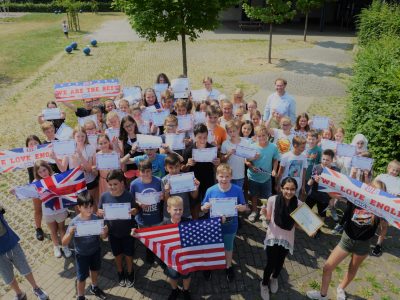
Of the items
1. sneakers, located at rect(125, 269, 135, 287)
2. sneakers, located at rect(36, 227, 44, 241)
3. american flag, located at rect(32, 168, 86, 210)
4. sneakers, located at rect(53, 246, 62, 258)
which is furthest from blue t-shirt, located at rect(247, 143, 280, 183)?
sneakers, located at rect(36, 227, 44, 241)

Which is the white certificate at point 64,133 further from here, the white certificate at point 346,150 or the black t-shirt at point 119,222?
the white certificate at point 346,150

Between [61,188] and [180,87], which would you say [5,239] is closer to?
[61,188]

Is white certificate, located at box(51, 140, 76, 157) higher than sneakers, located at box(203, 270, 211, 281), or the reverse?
white certificate, located at box(51, 140, 76, 157)

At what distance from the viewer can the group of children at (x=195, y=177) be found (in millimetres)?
4965

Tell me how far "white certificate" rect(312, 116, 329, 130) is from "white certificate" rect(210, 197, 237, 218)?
3196 mm

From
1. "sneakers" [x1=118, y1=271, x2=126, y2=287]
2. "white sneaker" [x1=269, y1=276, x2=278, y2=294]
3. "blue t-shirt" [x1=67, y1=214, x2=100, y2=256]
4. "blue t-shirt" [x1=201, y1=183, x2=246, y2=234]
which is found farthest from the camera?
"sneakers" [x1=118, y1=271, x2=126, y2=287]

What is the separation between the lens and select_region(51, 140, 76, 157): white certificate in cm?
599

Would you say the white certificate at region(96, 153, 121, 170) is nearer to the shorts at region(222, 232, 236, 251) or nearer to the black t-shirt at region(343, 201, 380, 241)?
the shorts at region(222, 232, 236, 251)

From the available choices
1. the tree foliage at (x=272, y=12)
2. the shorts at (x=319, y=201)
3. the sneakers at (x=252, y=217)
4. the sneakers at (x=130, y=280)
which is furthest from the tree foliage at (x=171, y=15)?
the sneakers at (x=130, y=280)

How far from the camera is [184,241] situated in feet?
16.2

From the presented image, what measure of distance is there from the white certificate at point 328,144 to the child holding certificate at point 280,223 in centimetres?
204

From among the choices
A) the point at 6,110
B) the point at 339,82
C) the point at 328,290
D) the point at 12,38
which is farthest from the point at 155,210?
the point at 12,38

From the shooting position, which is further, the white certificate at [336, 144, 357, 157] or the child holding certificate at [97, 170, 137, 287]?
the white certificate at [336, 144, 357, 157]

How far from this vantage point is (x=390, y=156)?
7887 mm
